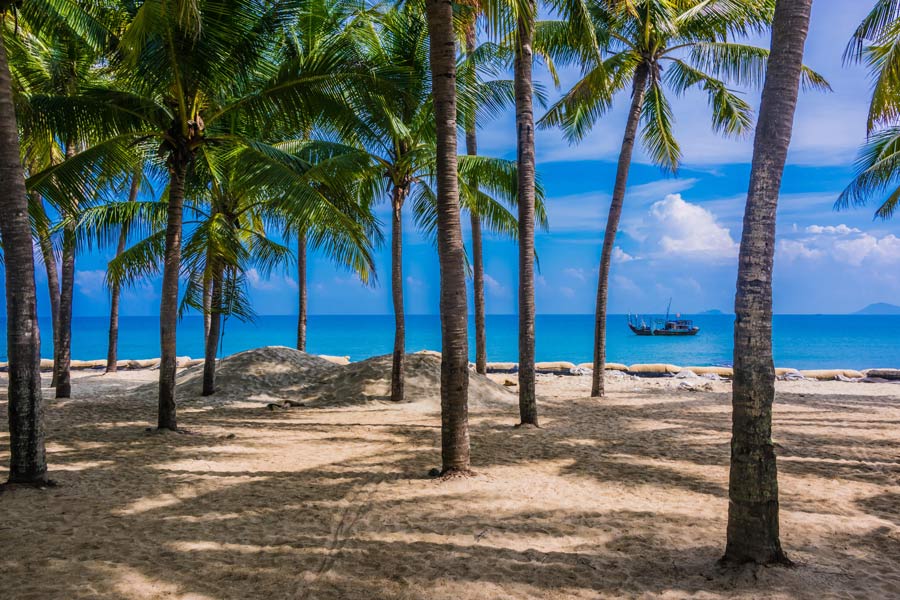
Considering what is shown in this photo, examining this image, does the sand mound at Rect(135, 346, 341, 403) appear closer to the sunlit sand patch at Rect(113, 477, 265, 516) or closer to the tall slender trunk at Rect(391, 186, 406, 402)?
the tall slender trunk at Rect(391, 186, 406, 402)

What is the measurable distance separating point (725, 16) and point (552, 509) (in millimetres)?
11862

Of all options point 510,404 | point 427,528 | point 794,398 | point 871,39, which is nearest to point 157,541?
point 427,528

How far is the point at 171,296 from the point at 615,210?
31.1 feet

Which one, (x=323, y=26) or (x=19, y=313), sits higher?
(x=323, y=26)

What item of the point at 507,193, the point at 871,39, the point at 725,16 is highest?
the point at 725,16

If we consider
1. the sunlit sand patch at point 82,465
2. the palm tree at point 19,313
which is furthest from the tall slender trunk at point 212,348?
the palm tree at point 19,313

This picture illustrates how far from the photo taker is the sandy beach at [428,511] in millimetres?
3781

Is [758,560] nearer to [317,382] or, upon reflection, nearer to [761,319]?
[761,319]

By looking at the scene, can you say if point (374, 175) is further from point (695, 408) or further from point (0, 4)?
point (695, 408)

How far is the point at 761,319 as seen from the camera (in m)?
3.72

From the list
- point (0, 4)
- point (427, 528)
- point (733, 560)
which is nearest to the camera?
point (733, 560)

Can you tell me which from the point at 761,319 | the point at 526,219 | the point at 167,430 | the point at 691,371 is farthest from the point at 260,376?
the point at 691,371

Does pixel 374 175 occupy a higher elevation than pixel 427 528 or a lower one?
higher

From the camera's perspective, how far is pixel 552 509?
531cm
